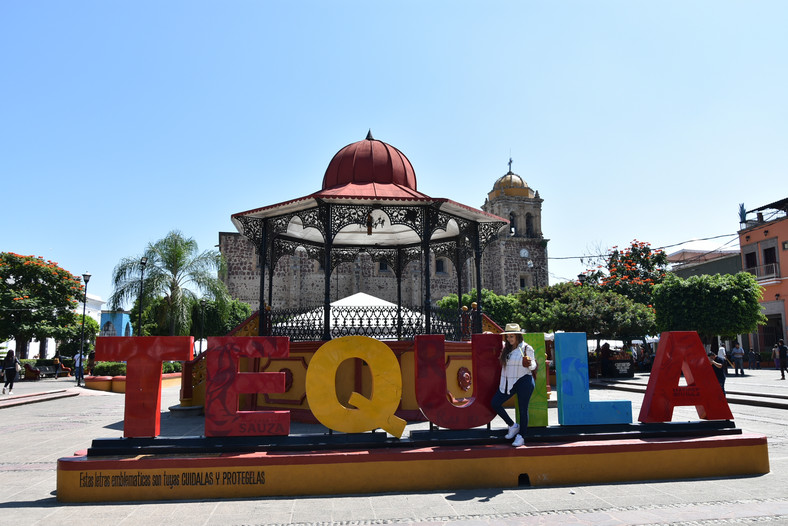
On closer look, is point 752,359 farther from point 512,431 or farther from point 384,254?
point 512,431

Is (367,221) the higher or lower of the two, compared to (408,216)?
higher

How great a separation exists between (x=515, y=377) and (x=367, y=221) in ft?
20.2

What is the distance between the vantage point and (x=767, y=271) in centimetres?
3444

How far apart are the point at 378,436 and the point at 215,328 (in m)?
31.0

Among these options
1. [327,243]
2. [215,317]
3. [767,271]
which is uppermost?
[767,271]

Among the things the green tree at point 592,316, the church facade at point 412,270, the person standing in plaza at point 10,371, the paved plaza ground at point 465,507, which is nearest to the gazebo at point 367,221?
the paved plaza ground at point 465,507

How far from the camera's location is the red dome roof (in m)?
12.3

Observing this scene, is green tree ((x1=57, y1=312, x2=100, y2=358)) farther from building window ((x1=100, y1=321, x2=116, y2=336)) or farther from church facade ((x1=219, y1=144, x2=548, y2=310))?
church facade ((x1=219, y1=144, x2=548, y2=310))

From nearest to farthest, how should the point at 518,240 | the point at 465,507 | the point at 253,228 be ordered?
the point at 465,507
the point at 253,228
the point at 518,240

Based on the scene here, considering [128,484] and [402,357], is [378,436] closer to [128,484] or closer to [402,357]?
[128,484]

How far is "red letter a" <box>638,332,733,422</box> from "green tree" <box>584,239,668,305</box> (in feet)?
102

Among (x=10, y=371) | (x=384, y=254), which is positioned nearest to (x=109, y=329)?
(x=10, y=371)

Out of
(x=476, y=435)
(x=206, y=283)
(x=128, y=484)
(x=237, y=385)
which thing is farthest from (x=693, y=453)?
(x=206, y=283)

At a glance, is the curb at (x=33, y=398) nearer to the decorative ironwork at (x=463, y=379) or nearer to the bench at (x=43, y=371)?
the bench at (x=43, y=371)
